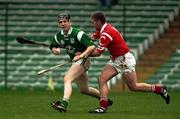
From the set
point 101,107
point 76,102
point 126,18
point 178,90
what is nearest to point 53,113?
point 101,107

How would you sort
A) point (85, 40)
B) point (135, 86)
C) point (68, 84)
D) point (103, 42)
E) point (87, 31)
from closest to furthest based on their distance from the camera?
point (103, 42) < point (68, 84) < point (85, 40) < point (135, 86) < point (87, 31)

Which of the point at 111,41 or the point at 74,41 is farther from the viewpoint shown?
the point at 74,41

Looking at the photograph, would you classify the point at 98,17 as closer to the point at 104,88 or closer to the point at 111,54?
the point at 111,54

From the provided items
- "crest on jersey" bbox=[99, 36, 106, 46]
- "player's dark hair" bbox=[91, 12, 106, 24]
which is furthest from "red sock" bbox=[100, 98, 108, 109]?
"player's dark hair" bbox=[91, 12, 106, 24]

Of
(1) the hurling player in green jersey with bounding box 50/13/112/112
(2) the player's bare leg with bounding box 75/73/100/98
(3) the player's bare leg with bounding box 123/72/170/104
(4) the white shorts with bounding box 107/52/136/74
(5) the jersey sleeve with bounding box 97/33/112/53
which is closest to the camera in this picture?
(5) the jersey sleeve with bounding box 97/33/112/53

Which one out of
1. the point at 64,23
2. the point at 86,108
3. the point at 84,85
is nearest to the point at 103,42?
the point at 64,23

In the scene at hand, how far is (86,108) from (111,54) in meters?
1.62

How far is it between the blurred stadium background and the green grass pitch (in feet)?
16.2

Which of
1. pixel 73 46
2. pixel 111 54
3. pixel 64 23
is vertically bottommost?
pixel 111 54

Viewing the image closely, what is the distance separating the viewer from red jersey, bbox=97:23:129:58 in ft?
55.4

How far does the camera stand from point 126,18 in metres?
30.5

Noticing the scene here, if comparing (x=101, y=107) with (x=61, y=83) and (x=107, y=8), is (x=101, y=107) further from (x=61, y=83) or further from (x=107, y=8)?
(x=107, y=8)

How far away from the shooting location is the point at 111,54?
1736 centimetres

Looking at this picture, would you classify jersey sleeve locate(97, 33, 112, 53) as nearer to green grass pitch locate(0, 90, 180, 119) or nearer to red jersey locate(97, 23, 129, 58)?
red jersey locate(97, 23, 129, 58)
